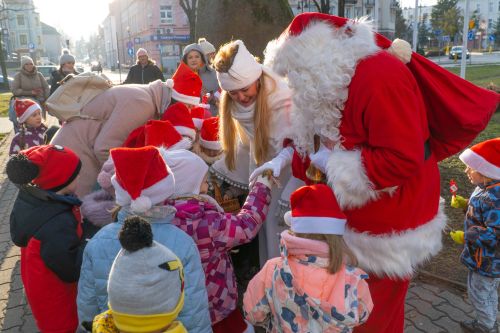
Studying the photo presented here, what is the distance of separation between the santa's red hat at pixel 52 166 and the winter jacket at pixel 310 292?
1.34 metres

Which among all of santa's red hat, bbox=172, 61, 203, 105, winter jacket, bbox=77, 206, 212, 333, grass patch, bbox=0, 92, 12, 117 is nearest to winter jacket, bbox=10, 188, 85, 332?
winter jacket, bbox=77, 206, 212, 333

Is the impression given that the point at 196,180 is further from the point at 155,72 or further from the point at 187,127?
the point at 155,72

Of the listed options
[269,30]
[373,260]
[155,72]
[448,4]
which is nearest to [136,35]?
[448,4]

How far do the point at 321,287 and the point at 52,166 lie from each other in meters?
1.70

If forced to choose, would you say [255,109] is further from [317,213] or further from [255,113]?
[317,213]

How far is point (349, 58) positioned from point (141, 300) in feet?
4.58

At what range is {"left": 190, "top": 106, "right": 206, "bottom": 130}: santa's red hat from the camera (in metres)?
3.85

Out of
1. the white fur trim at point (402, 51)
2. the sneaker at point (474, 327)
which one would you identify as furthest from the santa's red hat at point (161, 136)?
the sneaker at point (474, 327)

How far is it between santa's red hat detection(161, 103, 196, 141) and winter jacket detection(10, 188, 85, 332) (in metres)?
1.05

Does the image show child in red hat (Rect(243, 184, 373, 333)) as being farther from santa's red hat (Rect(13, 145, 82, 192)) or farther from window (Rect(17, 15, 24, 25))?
window (Rect(17, 15, 24, 25))

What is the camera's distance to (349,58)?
2.07m

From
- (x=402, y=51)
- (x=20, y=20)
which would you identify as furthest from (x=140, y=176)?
(x=20, y=20)

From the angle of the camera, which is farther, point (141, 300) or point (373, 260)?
point (373, 260)

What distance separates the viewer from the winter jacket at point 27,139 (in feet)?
18.6
